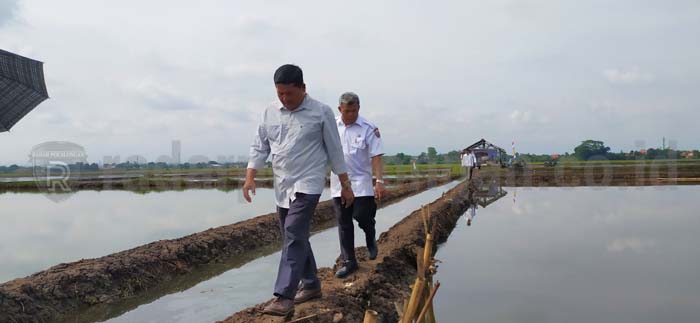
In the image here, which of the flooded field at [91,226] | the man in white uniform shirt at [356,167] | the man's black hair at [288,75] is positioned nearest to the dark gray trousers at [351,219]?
the man in white uniform shirt at [356,167]

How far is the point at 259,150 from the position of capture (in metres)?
3.39

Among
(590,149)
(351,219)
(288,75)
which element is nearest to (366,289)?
(351,219)

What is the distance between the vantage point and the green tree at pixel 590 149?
63.6 m

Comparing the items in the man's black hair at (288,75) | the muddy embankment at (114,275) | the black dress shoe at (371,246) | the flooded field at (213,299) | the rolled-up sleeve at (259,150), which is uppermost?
the man's black hair at (288,75)

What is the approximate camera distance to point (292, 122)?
324 cm

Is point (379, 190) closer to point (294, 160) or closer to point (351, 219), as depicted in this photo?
point (351, 219)

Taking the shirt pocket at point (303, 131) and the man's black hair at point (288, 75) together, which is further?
the shirt pocket at point (303, 131)

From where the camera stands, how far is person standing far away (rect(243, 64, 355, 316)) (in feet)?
10.3

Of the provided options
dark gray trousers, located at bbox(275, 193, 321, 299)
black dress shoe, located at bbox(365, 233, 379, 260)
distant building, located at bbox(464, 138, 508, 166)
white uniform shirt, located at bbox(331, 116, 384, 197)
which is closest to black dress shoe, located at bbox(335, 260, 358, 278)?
black dress shoe, located at bbox(365, 233, 379, 260)

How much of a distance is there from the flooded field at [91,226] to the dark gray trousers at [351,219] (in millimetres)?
3278

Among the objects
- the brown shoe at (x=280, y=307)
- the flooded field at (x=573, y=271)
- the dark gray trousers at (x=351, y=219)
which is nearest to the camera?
the brown shoe at (x=280, y=307)

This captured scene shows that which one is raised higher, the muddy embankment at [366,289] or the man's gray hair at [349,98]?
the man's gray hair at [349,98]

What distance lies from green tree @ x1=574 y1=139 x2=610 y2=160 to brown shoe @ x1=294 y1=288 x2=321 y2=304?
65.0 m

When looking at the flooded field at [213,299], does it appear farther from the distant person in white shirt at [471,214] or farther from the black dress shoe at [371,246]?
the distant person in white shirt at [471,214]
